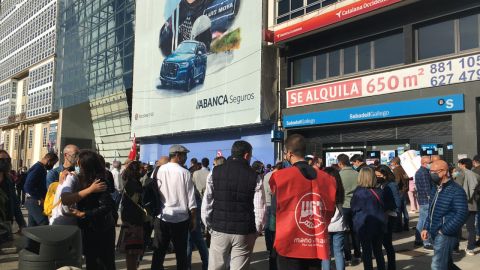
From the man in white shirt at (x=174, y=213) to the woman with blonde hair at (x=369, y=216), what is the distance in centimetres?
228

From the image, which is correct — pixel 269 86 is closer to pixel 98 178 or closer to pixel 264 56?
pixel 264 56

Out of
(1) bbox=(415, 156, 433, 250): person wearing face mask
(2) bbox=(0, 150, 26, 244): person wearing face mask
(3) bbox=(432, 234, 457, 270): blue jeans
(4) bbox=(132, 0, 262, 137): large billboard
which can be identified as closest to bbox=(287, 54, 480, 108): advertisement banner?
(4) bbox=(132, 0, 262, 137): large billboard

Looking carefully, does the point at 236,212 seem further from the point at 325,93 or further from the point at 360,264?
the point at 325,93

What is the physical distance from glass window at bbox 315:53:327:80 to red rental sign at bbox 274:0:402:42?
1430 millimetres

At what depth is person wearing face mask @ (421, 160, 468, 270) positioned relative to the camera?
16.1 feet

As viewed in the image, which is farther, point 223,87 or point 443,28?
point 223,87

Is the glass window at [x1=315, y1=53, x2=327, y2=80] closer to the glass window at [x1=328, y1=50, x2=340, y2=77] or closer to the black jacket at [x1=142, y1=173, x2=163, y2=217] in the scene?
the glass window at [x1=328, y1=50, x2=340, y2=77]

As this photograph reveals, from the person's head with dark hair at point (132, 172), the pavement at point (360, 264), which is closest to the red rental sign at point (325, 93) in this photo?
the pavement at point (360, 264)

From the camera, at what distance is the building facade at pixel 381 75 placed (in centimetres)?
1351

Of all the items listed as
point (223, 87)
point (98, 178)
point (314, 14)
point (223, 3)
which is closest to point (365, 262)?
point (98, 178)

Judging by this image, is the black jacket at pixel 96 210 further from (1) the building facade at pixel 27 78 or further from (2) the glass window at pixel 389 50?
(1) the building facade at pixel 27 78

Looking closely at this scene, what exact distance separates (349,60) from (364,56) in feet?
2.30

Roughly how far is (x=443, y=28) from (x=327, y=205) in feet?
42.2

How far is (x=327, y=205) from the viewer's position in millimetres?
3729
